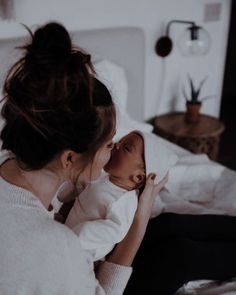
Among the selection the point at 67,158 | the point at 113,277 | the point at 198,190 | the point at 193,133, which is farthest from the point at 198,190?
the point at 67,158

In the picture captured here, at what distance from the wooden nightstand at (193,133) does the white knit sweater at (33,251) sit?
4.49ft

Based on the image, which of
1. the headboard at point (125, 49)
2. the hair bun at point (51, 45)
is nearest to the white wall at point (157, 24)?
the headboard at point (125, 49)

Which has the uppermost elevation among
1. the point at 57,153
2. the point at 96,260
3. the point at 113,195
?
the point at 57,153

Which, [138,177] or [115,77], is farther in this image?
[115,77]

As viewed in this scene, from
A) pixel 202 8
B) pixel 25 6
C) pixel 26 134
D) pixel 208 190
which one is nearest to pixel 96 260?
pixel 26 134

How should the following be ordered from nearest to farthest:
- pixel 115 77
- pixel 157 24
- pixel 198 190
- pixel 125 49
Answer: pixel 198 190
pixel 115 77
pixel 125 49
pixel 157 24

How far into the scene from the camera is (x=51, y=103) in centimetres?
69

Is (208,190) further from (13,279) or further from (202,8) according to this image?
(202,8)

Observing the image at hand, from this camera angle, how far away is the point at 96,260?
96cm

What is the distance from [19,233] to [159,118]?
163 centimetres

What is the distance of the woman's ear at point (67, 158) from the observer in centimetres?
75

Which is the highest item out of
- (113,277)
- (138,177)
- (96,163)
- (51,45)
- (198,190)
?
(51,45)

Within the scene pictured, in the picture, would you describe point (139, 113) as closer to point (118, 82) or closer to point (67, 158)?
point (118, 82)

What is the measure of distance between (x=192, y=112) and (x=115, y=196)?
1.27 metres
